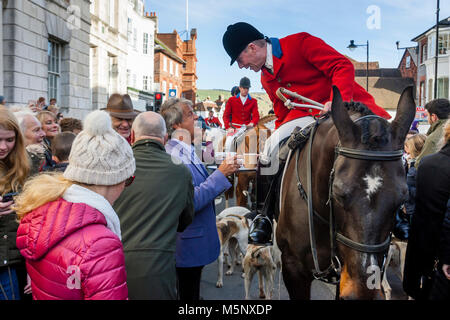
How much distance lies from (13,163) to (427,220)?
311 cm

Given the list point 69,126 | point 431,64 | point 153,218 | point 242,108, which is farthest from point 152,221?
point 431,64

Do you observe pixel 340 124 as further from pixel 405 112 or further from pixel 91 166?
pixel 91 166

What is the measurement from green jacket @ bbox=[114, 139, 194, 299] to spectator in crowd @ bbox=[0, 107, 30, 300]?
796mm

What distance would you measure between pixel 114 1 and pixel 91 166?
24435 millimetres

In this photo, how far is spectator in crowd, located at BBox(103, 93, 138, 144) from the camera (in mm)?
5020

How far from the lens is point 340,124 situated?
8.20 ft

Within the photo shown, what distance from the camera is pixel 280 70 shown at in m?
4.15

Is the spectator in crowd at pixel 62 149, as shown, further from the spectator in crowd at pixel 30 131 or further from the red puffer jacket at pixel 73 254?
the red puffer jacket at pixel 73 254

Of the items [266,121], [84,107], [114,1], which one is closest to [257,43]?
[266,121]

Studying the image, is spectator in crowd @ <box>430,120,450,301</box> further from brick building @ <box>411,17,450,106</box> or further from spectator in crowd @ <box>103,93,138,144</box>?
brick building @ <box>411,17,450,106</box>

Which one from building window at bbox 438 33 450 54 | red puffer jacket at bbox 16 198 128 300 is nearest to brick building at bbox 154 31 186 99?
building window at bbox 438 33 450 54

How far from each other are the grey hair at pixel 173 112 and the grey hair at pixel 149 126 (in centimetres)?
56
